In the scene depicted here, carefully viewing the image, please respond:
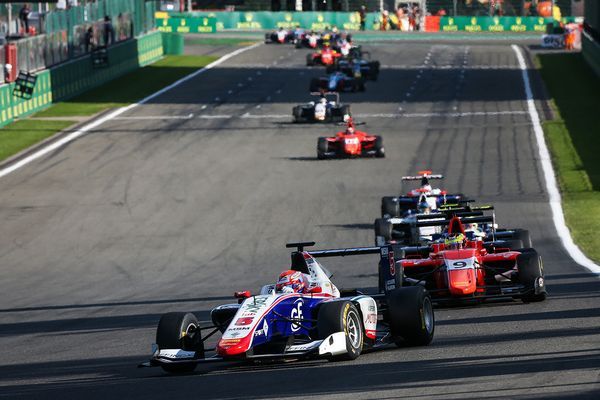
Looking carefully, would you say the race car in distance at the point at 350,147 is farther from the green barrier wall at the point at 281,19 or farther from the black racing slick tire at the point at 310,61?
the green barrier wall at the point at 281,19

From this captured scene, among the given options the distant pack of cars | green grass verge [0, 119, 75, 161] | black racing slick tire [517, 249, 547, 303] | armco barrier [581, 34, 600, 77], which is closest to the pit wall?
armco barrier [581, 34, 600, 77]

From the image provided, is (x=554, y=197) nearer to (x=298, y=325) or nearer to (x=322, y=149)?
(x=322, y=149)

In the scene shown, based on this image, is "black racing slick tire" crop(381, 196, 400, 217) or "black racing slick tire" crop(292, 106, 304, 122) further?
"black racing slick tire" crop(292, 106, 304, 122)

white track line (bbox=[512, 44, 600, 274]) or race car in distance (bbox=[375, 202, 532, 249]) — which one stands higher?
race car in distance (bbox=[375, 202, 532, 249])

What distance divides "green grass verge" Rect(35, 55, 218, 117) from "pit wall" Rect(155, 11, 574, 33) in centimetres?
2432

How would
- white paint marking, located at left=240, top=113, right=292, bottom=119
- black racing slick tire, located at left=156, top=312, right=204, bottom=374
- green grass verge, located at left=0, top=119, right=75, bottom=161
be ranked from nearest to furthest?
black racing slick tire, located at left=156, top=312, right=204, bottom=374
green grass verge, located at left=0, top=119, right=75, bottom=161
white paint marking, located at left=240, top=113, right=292, bottom=119

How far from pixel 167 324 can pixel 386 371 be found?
9.08ft

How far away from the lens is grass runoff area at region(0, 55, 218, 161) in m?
53.1

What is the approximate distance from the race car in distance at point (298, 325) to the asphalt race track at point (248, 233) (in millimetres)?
250

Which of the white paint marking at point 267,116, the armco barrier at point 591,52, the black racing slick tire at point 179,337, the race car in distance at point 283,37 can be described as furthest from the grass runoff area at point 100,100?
the black racing slick tire at point 179,337

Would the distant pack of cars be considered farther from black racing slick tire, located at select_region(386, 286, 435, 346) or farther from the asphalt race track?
the asphalt race track

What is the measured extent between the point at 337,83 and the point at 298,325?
5126 centimetres

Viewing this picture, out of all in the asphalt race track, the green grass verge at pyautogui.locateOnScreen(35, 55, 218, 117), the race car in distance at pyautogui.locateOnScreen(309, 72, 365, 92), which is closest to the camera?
the asphalt race track

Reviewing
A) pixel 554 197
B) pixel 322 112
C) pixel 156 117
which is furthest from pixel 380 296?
pixel 156 117
